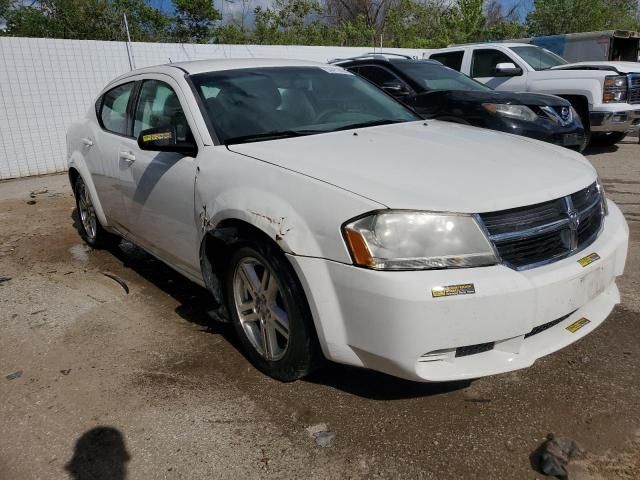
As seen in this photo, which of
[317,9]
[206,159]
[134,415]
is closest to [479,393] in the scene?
[134,415]

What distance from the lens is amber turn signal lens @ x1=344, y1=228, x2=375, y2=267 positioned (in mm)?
2260

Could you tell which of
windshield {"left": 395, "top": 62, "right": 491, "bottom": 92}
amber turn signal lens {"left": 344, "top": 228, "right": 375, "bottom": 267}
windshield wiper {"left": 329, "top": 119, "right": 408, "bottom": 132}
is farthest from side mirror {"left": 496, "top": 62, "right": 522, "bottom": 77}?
amber turn signal lens {"left": 344, "top": 228, "right": 375, "bottom": 267}

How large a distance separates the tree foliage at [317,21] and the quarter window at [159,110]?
1503 centimetres

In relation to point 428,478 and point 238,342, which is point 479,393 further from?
point 238,342

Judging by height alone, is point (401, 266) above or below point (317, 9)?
below

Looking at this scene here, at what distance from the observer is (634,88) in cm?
915

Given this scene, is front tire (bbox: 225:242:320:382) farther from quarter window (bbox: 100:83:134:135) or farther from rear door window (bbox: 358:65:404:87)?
rear door window (bbox: 358:65:404:87)

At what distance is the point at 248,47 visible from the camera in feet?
44.9

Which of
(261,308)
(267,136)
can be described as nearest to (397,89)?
(267,136)

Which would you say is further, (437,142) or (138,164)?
(138,164)

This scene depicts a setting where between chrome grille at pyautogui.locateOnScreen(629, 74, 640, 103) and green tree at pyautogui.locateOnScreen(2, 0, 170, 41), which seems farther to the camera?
green tree at pyautogui.locateOnScreen(2, 0, 170, 41)

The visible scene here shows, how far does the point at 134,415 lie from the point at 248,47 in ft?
40.3

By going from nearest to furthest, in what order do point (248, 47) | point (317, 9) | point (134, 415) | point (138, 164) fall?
point (134, 415)
point (138, 164)
point (248, 47)
point (317, 9)

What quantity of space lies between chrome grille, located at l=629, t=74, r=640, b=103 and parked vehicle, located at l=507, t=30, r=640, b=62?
6.54 metres
